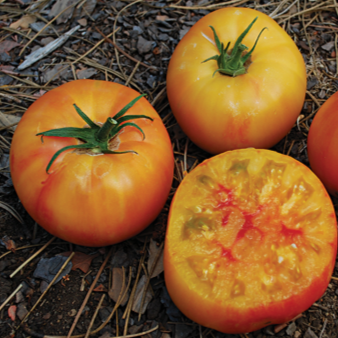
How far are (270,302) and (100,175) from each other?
0.81 meters

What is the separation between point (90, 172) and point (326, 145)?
109 cm

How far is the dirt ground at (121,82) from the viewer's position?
163 centimetres

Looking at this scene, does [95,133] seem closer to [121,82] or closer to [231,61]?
[231,61]

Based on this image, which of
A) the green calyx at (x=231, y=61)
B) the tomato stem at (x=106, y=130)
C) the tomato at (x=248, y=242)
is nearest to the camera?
the tomato at (x=248, y=242)

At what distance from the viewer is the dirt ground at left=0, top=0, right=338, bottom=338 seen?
1.63 metres

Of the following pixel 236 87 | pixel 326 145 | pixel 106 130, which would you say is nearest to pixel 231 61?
pixel 236 87

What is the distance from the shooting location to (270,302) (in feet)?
4.29

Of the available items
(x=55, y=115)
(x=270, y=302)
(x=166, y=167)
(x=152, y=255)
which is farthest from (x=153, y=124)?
(x=270, y=302)

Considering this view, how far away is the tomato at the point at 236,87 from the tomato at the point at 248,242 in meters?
0.27

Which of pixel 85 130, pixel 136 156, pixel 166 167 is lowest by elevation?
pixel 166 167

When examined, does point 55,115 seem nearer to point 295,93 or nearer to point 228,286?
point 228,286

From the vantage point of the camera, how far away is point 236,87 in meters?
1.75

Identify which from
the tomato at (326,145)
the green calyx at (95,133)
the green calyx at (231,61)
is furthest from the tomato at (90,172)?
the tomato at (326,145)

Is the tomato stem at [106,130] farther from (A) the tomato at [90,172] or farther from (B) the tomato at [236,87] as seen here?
(B) the tomato at [236,87]
